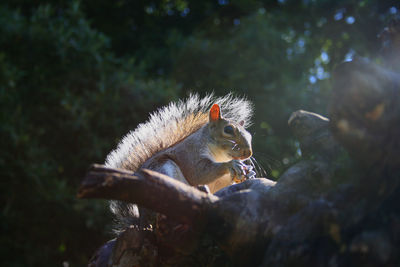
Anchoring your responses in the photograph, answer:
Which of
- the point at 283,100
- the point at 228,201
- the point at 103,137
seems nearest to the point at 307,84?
the point at 283,100

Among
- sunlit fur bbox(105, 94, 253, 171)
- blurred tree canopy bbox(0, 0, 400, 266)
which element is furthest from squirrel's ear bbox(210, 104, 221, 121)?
blurred tree canopy bbox(0, 0, 400, 266)

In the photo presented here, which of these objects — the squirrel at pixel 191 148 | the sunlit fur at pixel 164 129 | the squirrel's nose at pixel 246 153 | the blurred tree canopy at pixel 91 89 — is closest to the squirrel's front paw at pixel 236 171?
the squirrel at pixel 191 148

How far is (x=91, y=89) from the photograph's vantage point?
150 inches

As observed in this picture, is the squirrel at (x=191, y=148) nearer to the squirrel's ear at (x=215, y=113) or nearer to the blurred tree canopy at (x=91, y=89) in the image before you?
the squirrel's ear at (x=215, y=113)

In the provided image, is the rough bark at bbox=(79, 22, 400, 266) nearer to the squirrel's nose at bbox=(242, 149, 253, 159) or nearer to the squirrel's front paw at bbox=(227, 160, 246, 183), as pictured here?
the squirrel's front paw at bbox=(227, 160, 246, 183)

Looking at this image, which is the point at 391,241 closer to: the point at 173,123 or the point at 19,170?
the point at 173,123

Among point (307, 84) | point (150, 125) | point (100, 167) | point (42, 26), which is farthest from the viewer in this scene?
point (307, 84)

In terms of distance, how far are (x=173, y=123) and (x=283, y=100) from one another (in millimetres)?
2271

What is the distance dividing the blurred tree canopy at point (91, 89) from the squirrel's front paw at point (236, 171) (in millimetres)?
1389

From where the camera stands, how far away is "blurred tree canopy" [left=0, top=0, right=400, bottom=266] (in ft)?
11.0

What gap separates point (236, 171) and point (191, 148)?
1.08 ft

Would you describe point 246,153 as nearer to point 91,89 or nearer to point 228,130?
point 228,130

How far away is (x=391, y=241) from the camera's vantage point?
0.70 m

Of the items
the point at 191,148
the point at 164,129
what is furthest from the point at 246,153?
the point at 164,129
